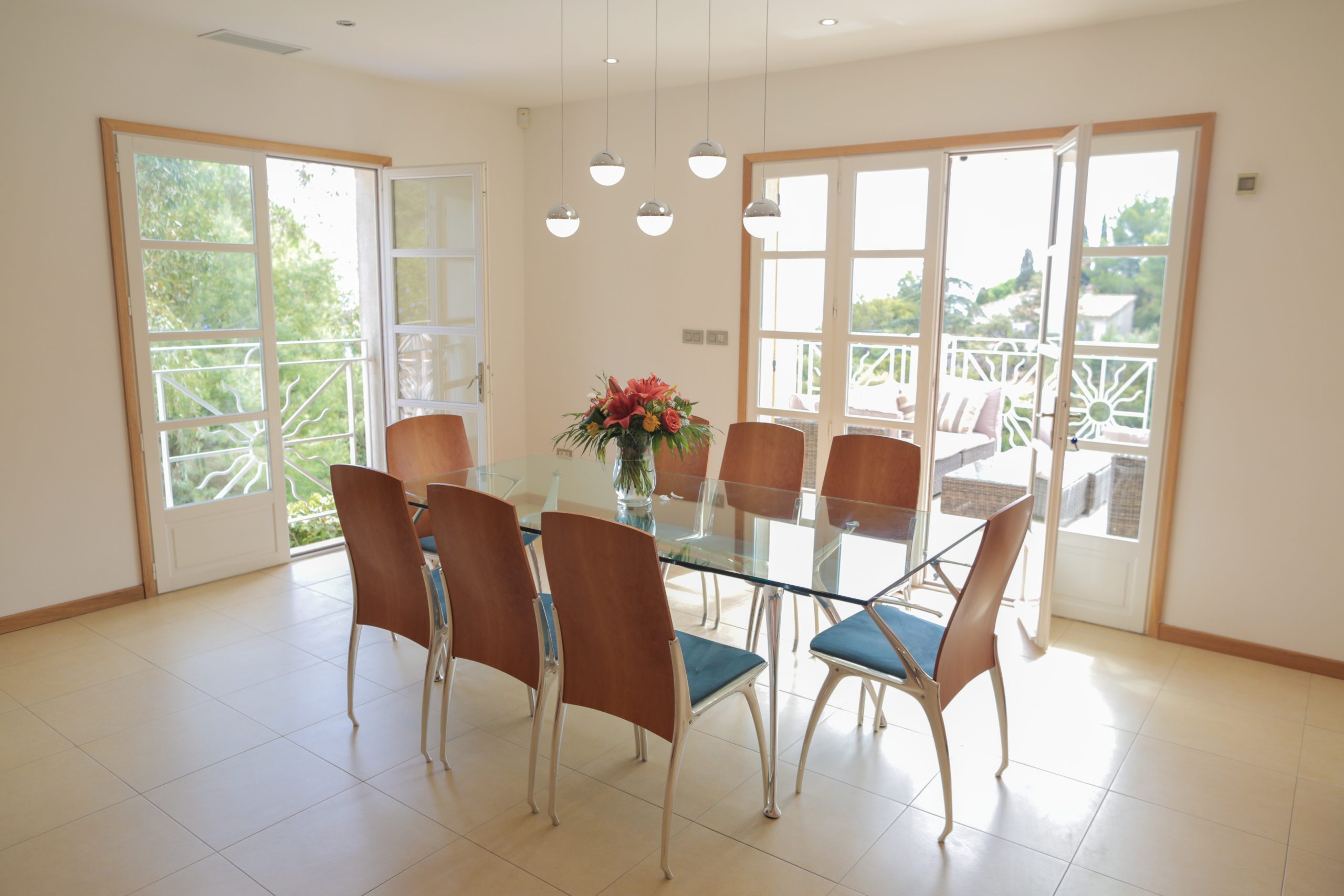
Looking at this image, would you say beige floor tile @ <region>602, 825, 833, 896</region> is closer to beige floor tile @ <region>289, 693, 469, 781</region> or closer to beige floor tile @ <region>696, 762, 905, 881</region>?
beige floor tile @ <region>696, 762, 905, 881</region>

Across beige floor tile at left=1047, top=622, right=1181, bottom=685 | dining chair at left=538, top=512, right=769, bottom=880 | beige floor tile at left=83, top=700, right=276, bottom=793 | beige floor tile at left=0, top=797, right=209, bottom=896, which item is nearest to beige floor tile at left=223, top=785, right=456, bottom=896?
beige floor tile at left=0, top=797, right=209, bottom=896

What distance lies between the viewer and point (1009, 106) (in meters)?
4.00

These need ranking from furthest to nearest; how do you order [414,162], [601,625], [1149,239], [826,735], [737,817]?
[414,162] < [1149,239] < [826,735] < [737,817] < [601,625]

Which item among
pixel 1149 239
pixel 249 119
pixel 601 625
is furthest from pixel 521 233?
pixel 601 625

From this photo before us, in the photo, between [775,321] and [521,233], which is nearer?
[775,321]

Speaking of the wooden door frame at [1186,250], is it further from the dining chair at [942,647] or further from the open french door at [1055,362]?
the dining chair at [942,647]

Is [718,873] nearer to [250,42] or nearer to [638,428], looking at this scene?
[638,428]

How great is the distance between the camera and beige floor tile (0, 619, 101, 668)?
11.6ft

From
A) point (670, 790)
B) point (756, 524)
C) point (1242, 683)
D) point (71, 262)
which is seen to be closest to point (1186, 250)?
point (1242, 683)

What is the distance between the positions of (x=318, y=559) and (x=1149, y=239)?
14.5 ft

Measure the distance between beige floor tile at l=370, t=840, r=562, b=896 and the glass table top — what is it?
0.89 meters

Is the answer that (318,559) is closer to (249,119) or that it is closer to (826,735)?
(249,119)

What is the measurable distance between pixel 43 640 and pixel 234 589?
81 centimetres

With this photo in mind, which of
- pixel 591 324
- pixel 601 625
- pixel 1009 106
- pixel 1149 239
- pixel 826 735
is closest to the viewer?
pixel 601 625
